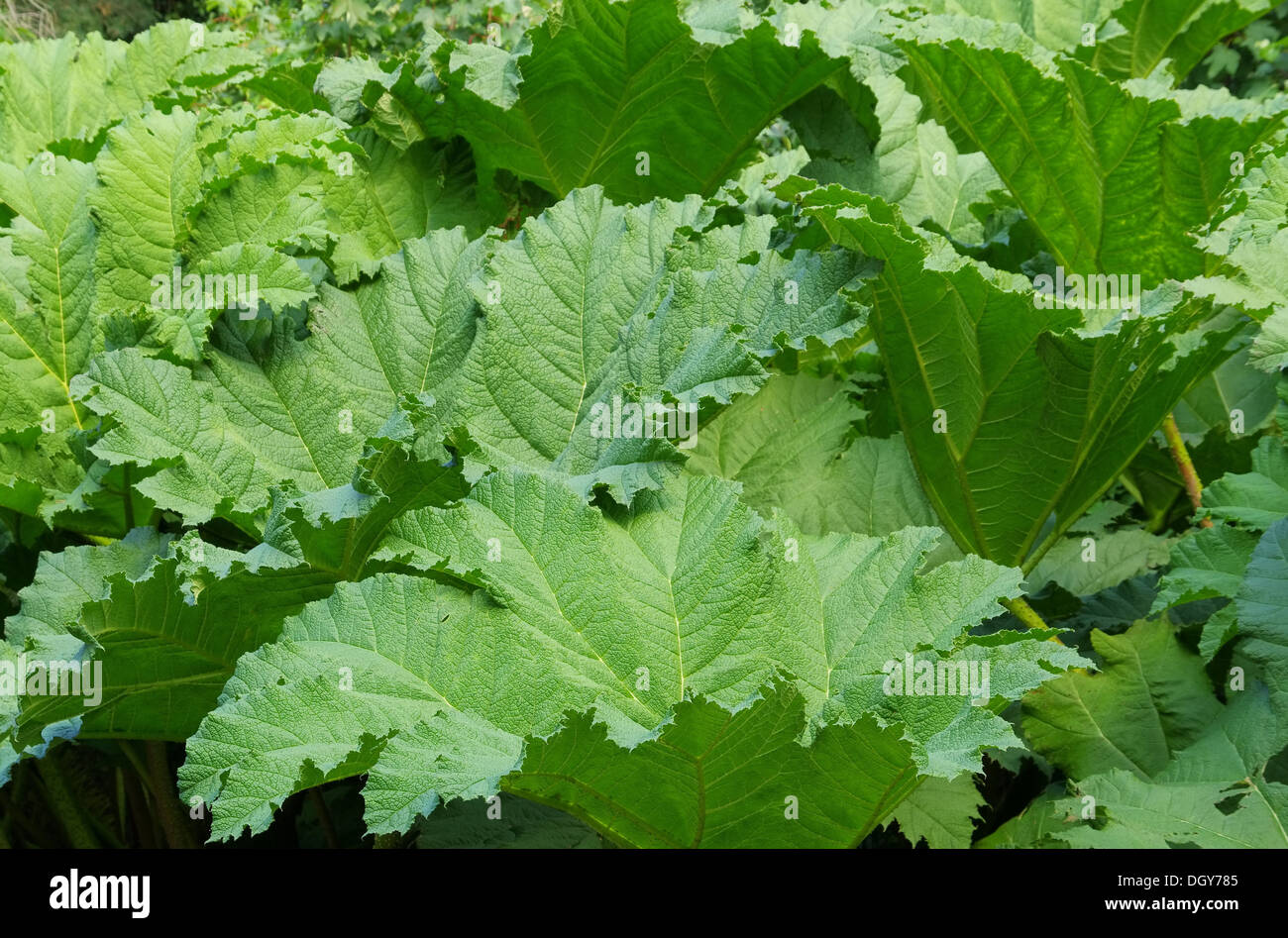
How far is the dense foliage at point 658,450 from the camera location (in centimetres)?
150

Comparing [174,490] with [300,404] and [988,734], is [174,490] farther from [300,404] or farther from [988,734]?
[988,734]

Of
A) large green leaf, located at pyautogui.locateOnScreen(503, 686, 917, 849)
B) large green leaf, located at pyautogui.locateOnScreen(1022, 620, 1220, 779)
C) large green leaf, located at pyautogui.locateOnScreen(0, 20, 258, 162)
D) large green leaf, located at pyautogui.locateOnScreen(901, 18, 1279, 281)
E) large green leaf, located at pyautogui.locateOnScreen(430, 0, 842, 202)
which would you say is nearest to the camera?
large green leaf, located at pyautogui.locateOnScreen(503, 686, 917, 849)

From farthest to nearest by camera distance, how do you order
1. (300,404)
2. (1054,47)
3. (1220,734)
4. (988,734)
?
(1054,47) < (300,404) < (1220,734) < (988,734)

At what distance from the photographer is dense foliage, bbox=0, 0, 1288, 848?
1497 mm

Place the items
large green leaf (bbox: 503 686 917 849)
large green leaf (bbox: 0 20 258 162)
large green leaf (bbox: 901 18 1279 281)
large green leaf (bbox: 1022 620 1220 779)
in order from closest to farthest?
1. large green leaf (bbox: 503 686 917 849)
2. large green leaf (bbox: 1022 620 1220 779)
3. large green leaf (bbox: 901 18 1279 281)
4. large green leaf (bbox: 0 20 258 162)

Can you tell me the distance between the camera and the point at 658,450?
1677 millimetres

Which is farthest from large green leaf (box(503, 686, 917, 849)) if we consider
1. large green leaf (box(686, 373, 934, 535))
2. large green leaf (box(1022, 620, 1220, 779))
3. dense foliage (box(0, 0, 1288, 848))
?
large green leaf (box(686, 373, 934, 535))

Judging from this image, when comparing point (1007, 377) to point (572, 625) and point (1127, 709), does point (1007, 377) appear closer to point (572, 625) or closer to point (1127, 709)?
point (1127, 709)

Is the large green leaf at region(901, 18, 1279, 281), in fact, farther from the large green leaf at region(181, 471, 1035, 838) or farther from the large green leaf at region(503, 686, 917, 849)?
the large green leaf at region(503, 686, 917, 849)

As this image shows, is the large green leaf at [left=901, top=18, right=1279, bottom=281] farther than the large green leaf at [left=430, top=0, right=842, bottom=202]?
No

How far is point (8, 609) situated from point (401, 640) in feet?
3.43

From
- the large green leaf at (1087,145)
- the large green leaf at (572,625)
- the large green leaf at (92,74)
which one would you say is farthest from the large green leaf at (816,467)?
the large green leaf at (92,74)
